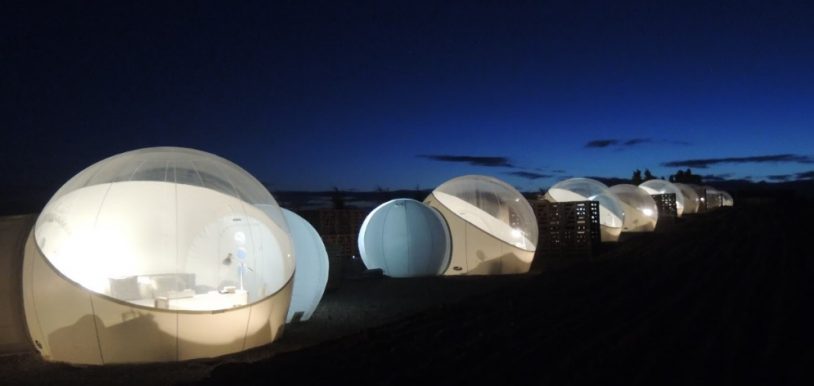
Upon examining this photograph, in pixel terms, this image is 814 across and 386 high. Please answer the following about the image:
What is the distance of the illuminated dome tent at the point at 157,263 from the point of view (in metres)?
8.30

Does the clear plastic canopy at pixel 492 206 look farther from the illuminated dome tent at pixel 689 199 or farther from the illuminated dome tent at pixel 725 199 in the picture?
the illuminated dome tent at pixel 725 199

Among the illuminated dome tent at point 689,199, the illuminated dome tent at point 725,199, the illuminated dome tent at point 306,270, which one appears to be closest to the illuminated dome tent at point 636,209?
the illuminated dome tent at point 689,199

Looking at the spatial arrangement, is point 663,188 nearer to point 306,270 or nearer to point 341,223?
point 341,223

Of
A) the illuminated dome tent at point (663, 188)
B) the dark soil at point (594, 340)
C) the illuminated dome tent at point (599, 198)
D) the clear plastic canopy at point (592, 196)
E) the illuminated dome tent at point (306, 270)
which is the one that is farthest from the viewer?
the illuminated dome tent at point (663, 188)

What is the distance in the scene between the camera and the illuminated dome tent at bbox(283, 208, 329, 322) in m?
11.2

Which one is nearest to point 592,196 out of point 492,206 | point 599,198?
point 599,198

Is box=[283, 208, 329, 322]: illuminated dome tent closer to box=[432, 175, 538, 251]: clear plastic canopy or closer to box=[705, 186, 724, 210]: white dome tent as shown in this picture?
box=[432, 175, 538, 251]: clear plastic canopy

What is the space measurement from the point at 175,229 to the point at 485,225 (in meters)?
10.6

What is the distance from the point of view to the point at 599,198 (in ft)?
100.0

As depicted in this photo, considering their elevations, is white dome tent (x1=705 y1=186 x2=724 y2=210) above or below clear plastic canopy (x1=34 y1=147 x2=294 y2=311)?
below

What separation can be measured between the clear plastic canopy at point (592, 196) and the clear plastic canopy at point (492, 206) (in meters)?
10.9

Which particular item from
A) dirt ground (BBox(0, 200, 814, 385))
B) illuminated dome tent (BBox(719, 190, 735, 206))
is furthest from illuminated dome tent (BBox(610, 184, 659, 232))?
illuminated dome tent (BBox(719, 190, 735, 206))

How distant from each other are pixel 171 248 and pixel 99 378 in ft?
8.95

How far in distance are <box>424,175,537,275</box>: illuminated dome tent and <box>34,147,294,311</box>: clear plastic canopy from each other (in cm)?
867
